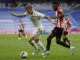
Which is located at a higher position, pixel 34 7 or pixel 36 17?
pixel 36 17

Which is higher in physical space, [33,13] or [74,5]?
[33,13]

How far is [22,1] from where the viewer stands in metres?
54.8

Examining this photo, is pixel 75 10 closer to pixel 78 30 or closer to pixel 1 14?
pixel 78 30

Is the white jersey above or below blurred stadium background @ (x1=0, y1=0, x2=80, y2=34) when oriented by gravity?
above

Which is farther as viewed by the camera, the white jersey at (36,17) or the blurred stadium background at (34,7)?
the blurred stadium background at (34,7)

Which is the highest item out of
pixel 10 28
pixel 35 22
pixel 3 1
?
pixel 35 22

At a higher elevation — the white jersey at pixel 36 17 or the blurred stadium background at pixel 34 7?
the white jersey at pixel 36 17

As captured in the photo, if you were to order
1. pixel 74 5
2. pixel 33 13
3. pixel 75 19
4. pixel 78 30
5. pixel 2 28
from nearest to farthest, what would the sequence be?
pixel 33 13 → pixel 78 30 → pixel 2 28 → pixel 75 19 → pixel 74 5

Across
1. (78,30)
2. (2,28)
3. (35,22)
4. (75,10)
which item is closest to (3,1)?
(2,28)

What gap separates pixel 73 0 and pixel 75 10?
8.97 ft

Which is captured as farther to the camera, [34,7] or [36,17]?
[34,7]

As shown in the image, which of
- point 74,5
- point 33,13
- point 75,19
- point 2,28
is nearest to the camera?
point 33,13

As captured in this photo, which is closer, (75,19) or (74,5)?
(75,19)

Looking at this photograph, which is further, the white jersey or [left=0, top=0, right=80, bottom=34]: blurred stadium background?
[left=0, top=0, right=80, bottom=34]: blurred stadium background
